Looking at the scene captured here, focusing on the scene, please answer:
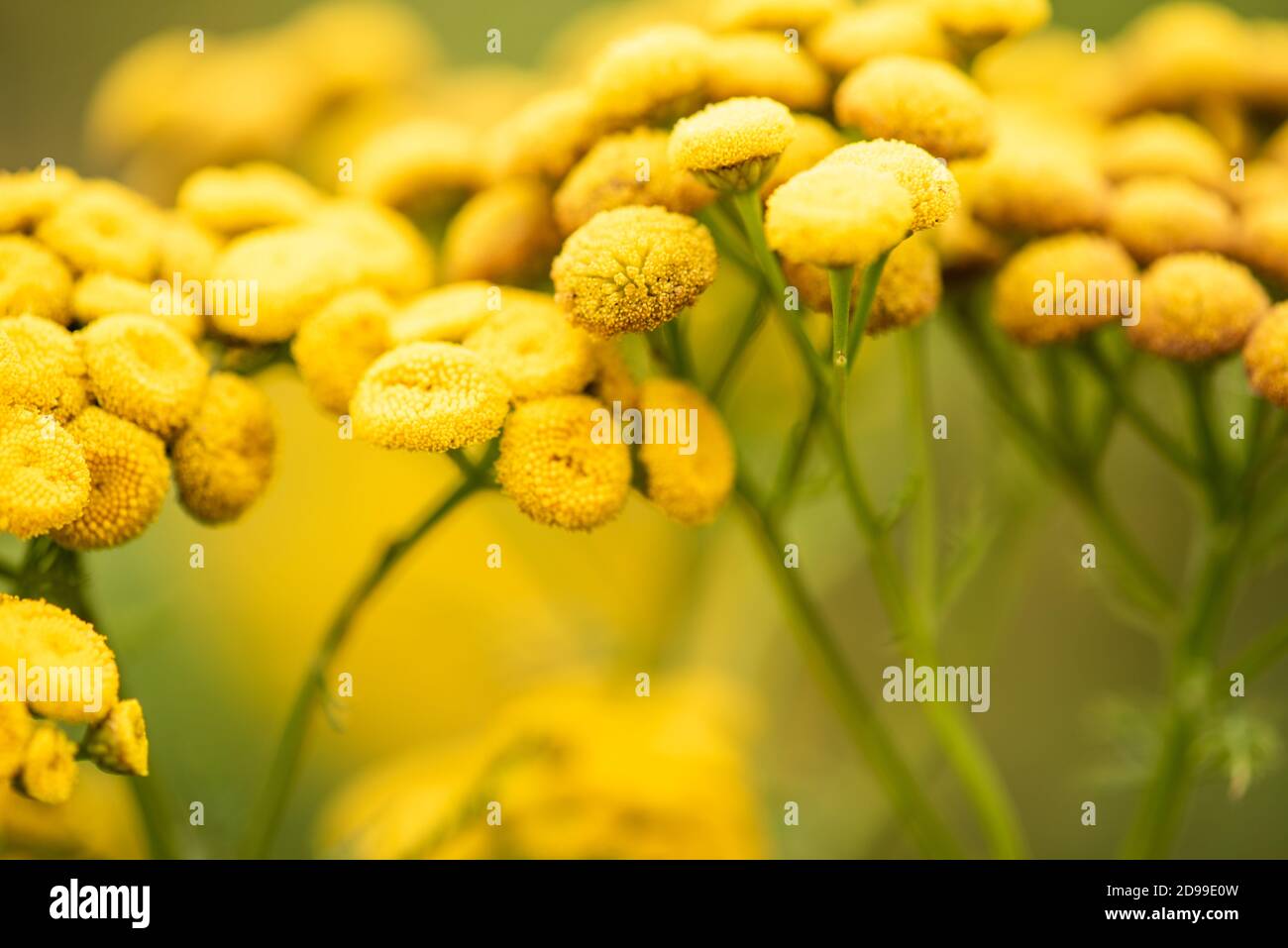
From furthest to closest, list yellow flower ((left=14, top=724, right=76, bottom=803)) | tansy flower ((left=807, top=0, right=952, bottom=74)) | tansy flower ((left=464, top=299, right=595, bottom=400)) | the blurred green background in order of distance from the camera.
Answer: the blurred green background
tansy flower ((left=807, top=0, right=952, bottom=74))
tansy flower ((left=464, top=299, right=595, bottom=400))
yellow flower ((left=14, top=724, right=76, bottom=803))

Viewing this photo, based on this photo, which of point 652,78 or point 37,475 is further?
point 652,78

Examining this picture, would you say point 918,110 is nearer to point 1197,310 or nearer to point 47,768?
point 1197,310

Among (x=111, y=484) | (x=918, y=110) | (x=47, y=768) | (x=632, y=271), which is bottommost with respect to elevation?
(x=47, y=768)

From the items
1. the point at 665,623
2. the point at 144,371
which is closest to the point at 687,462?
the point at 144,371

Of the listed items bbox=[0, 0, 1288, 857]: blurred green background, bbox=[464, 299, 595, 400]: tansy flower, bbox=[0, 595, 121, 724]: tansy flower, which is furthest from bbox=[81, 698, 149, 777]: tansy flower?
bbox=[0, 0, 1288, 857]: blurred green background

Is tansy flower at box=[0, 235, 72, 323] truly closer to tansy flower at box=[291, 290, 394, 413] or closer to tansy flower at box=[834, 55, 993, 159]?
tansy flower at box=[291, 290, 394, 413]

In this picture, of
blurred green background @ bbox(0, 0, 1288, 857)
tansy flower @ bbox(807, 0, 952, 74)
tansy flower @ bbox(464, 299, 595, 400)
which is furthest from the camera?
blurred green background @ bbox(0, 0, 1288, 857)
